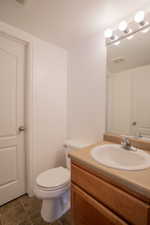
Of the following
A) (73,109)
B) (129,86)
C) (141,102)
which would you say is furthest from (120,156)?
(73,109)

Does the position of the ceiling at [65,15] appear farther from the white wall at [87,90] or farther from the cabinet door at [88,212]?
the cabinet door at [88,212]

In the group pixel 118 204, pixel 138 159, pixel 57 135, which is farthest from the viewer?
pixel 57 135

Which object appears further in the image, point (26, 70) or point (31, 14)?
point (26, 70)

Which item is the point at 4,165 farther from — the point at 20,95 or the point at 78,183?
the point at 78,183

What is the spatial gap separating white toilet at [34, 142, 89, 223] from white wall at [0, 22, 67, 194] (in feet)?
1.21

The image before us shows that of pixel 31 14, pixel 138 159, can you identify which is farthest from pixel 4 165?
pixel 31 14

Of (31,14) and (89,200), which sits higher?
(31,14)

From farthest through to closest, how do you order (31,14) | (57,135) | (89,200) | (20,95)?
(57,135) → (20,95) → (31,14) → (89,200)

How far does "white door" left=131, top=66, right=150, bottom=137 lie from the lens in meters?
1.14

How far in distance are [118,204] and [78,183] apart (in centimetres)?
34

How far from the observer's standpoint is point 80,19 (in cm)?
129

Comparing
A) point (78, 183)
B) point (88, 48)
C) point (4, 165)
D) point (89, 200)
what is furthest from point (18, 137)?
point (88, 48)

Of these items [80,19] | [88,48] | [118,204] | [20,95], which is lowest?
[118,204]

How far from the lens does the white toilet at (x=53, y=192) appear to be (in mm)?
1187
